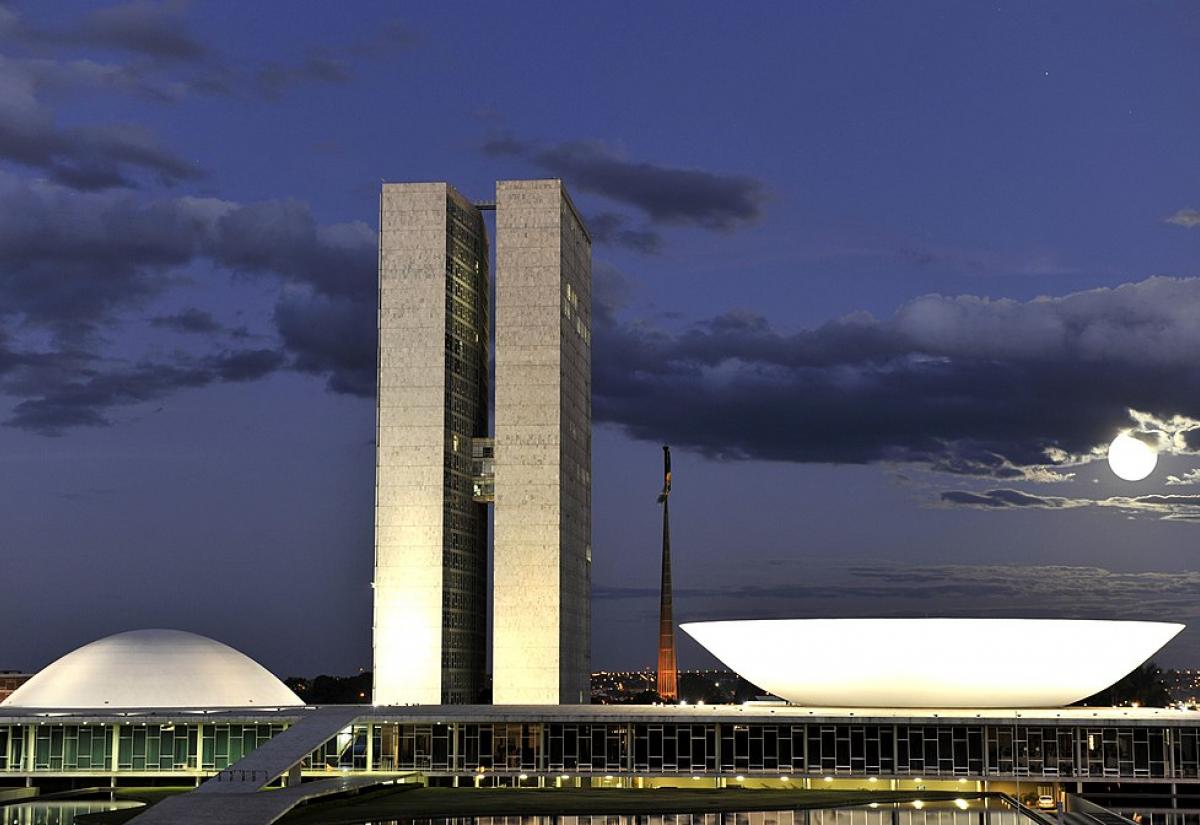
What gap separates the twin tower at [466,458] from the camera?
8800cm

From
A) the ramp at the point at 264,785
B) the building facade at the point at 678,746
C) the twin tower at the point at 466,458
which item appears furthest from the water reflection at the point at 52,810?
the twin tower at the point at 466,458

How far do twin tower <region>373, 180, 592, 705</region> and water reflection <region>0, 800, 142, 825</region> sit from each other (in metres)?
32.1

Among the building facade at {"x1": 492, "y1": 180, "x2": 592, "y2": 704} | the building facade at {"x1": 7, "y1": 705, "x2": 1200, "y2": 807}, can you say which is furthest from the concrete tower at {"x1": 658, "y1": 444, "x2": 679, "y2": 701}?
the building facade at {"x1": 7, "y1": 705, "x2": 1200, "y2": 807}

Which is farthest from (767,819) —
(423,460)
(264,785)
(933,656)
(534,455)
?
(534,455)

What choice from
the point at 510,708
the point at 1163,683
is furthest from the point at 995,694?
the point at 1163,683

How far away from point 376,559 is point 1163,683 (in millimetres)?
64476

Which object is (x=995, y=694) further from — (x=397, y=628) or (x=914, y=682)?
(x=397, y=628)

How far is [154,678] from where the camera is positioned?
7219 centimetres

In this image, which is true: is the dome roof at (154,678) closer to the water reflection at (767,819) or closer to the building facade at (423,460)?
the building facade at (423,460)

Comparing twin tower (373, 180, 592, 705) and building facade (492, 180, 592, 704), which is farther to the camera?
building facade (492, 180, 592, 704)

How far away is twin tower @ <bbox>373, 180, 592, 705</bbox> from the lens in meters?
88.0

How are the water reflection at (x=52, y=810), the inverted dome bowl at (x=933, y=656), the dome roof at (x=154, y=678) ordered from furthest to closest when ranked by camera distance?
the dome roof at (x=154, y=678) → the inverted dome bowl at (x=933, y=656) → the water reflection at (x=52, y=810)

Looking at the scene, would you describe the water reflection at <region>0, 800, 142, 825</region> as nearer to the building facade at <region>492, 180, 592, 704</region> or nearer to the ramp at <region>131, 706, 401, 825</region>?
the ramp at <region>131, 706, 401, 825</region>

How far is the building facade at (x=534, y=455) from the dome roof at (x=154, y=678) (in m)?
16.7
